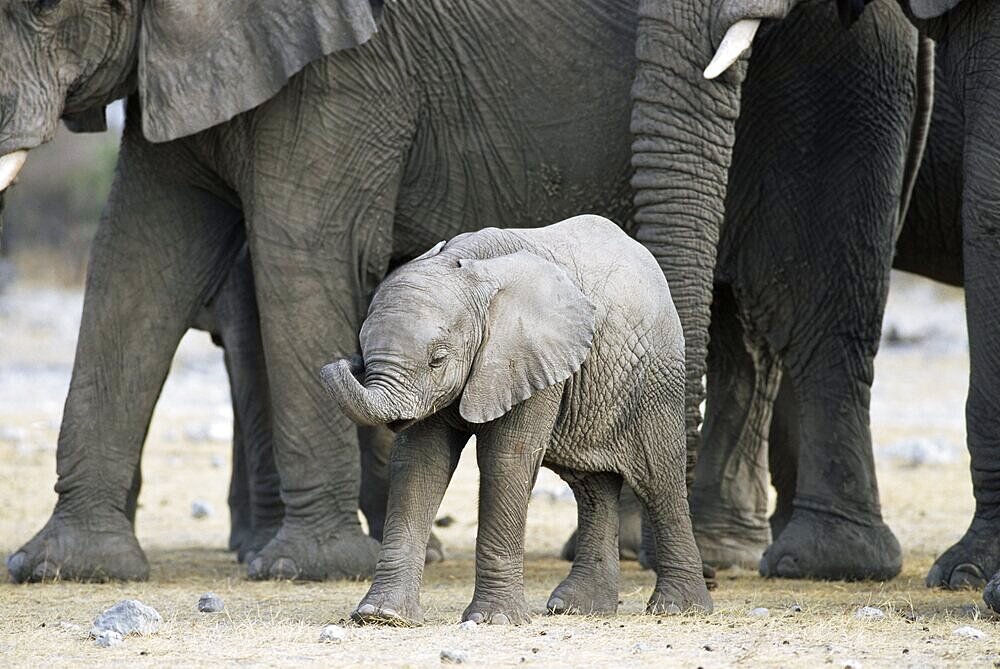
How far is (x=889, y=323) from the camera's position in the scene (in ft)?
76.0

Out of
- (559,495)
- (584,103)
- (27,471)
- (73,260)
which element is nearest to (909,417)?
(559,495)

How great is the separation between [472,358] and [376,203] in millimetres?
2144

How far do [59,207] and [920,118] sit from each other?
30282mm

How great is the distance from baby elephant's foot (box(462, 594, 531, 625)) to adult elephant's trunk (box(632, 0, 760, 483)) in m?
1.39

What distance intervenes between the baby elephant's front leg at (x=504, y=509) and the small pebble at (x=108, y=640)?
98 centimetres

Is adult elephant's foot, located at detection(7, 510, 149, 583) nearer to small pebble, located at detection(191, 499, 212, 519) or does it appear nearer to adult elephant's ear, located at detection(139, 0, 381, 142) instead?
adult elephant's ear, located at detection(139, 0, 381, 142)

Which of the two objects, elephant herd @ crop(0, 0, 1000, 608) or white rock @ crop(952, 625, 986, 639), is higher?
elephant herd @ crop(0, 0, 1000, 608)

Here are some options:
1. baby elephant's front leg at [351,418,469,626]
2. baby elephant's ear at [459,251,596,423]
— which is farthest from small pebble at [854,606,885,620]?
baby elephant's front leg at [351,418,469,626]

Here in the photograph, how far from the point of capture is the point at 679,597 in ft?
20.5

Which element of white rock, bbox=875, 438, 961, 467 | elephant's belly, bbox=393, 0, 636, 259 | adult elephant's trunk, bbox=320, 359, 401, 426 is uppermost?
elephant's belly, bbox=393, 0, 636, 259

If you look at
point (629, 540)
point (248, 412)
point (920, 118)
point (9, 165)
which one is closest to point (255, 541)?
point (248, 412)

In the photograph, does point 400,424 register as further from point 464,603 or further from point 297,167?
point 297,167

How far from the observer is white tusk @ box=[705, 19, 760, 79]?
272 inches

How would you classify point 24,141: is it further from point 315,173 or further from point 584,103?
point 584,103
